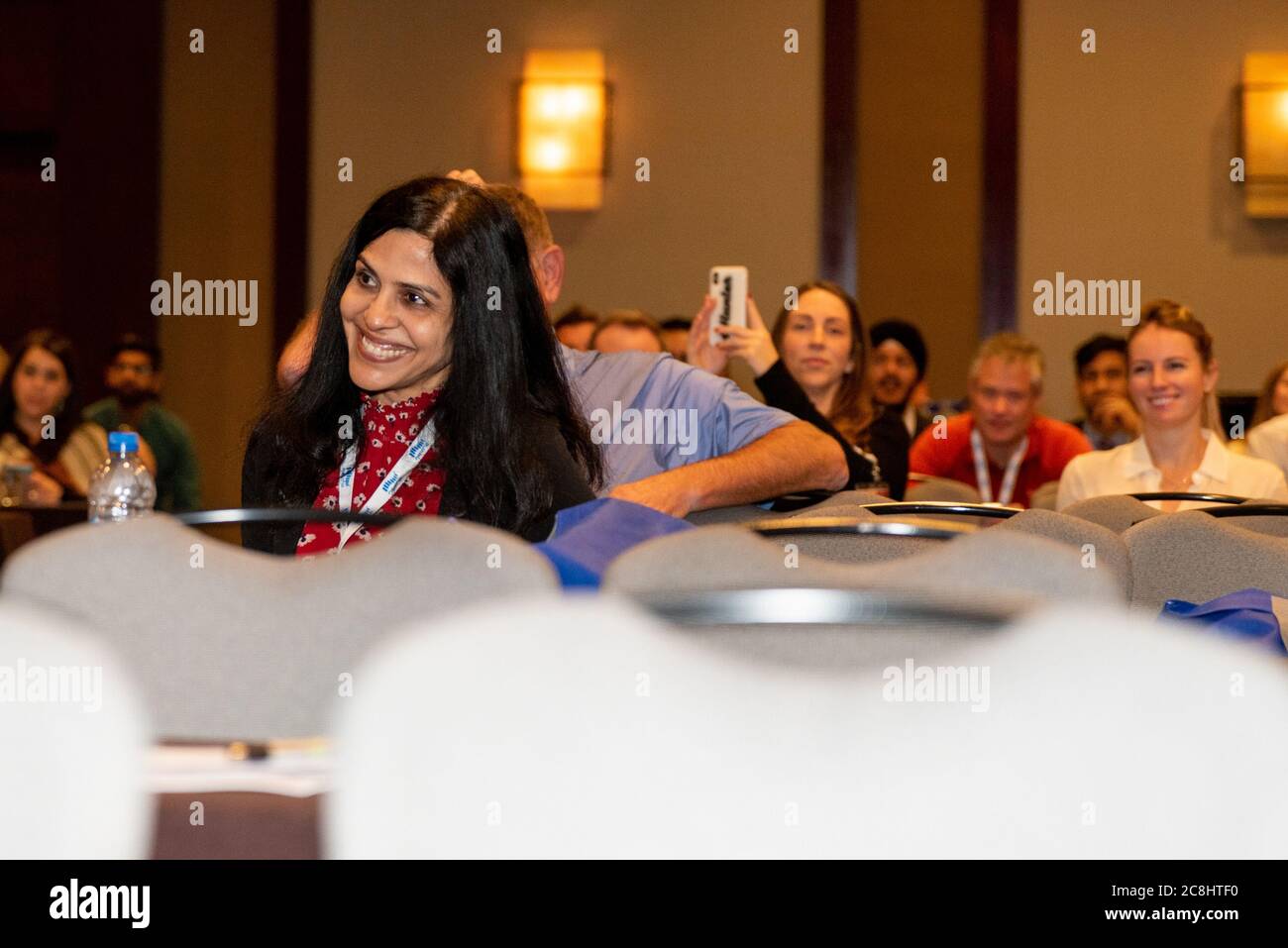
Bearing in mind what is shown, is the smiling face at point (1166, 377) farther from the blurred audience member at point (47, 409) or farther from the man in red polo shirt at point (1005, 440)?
the blurred audience member at point (47, 409)

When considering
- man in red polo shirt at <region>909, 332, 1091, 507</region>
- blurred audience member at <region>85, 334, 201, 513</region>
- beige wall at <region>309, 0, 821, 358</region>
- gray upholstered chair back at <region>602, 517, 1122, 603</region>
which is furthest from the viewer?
beige wall at <region>309, 0, 821, 358</region>

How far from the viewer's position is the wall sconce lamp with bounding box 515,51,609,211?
789 cm

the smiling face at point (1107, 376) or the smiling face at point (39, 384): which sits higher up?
the smiling face at point (1107, 376)

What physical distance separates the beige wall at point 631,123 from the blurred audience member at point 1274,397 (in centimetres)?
249

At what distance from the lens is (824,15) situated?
778 cm

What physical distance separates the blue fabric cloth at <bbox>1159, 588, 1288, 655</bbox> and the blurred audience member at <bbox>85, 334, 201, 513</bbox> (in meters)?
5.46

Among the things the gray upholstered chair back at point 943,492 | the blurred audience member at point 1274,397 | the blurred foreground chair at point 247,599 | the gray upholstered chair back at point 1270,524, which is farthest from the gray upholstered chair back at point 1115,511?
the blurred audience member at point 1274,397

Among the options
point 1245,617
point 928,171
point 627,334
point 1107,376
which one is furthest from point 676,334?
point 1245,617

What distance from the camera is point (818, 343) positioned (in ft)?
16.0

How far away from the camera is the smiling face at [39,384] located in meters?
5.61

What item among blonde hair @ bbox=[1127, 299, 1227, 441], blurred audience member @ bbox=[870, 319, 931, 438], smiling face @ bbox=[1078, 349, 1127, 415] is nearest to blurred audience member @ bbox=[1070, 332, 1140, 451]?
smiling face @ bbox=[1078, 349, 1127, 415]

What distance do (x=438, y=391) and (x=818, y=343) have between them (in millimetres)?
2681

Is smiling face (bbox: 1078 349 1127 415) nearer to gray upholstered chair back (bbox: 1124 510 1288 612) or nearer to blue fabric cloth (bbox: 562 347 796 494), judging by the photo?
blue fabric cloth (bbox: 562 347 796 494)

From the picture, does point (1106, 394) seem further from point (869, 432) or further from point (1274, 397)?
point (869, 432)
